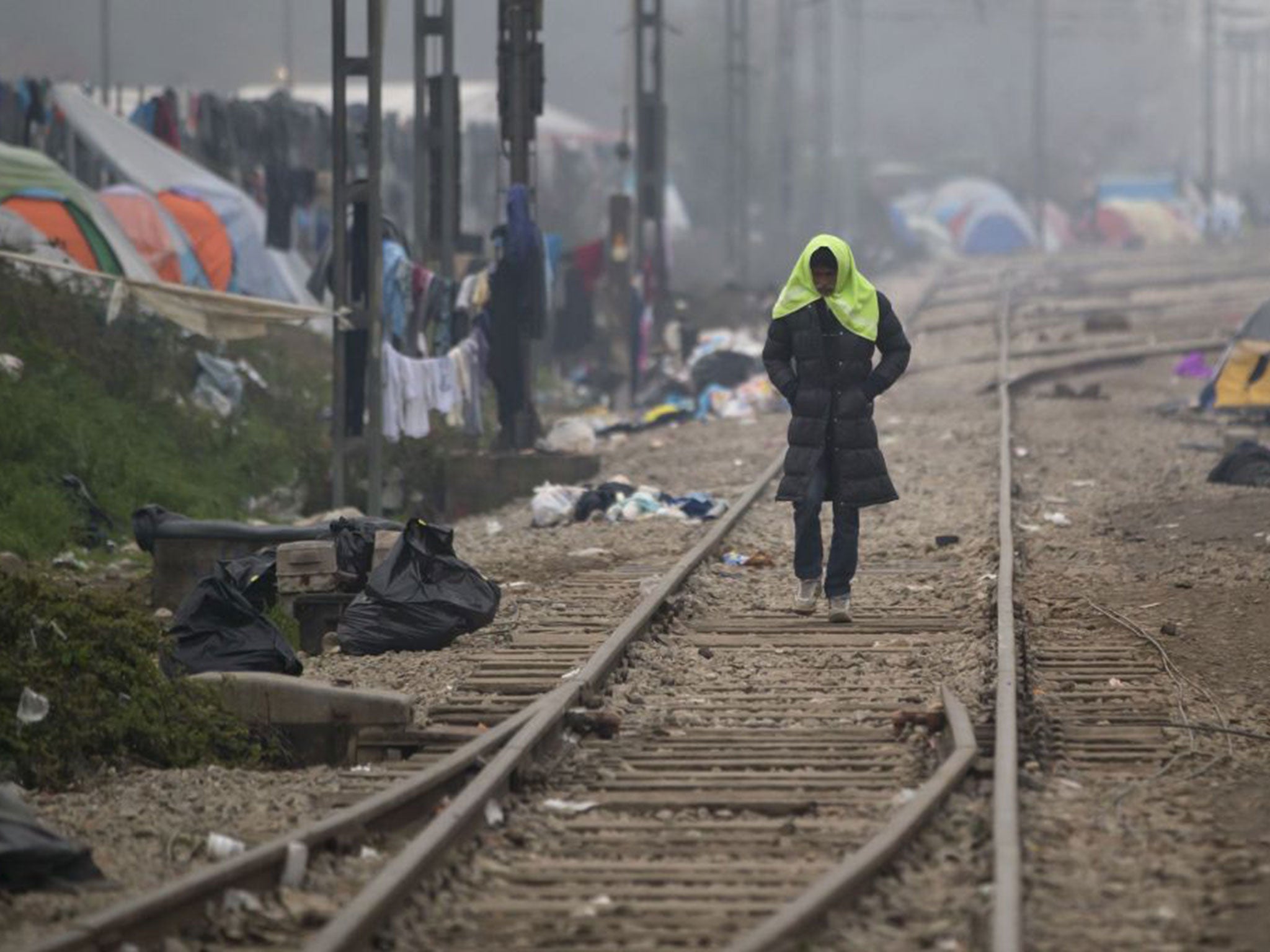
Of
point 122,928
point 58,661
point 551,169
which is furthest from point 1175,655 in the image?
point 551,169

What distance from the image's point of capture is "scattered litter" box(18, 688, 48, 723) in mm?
8359

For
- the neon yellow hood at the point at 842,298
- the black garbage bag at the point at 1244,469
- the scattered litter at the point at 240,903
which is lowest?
the black garbage bag at the point at 1244,469

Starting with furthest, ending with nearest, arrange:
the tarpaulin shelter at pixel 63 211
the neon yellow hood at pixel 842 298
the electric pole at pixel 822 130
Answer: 1. the electric pole at pixel 822 130
2. the tarpaulin shelter at pixel 63 211
3. the neon yellow hood at pixel 842 298

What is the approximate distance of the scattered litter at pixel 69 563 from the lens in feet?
47.8

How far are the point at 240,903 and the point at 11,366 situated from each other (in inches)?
512

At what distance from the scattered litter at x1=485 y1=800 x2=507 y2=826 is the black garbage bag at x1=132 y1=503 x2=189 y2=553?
5.86 meters

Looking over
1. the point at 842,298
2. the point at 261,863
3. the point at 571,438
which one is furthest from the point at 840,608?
the point at 571,438

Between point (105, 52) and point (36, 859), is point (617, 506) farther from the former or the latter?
point (105, 52)

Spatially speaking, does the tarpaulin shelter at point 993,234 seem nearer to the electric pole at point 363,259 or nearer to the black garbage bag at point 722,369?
the black garbage bag at point 722,369

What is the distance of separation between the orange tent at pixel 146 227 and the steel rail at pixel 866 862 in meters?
19.4

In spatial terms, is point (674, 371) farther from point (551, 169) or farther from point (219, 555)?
point (551, 169)

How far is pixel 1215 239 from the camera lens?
78.4m

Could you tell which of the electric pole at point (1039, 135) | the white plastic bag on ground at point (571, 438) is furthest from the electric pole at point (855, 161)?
the white plastic bag on ground at point (571, 438)

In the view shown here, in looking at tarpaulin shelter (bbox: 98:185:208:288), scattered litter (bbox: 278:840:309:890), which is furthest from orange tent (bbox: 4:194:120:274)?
scattered litter (bbox: 278:840:309:890)
